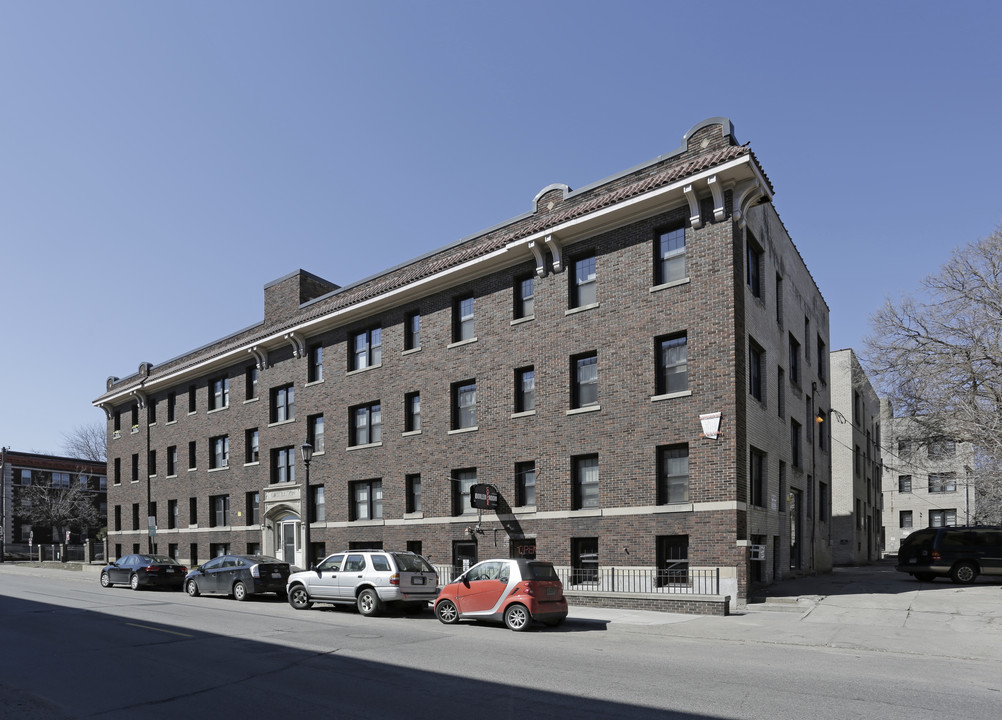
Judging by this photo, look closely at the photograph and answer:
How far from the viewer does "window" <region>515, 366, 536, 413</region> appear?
25719 mm

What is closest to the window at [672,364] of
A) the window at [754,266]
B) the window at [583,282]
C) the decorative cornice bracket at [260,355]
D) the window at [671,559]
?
the window at [583,282]

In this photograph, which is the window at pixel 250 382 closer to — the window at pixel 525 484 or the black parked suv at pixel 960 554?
the window at pixel 525 484

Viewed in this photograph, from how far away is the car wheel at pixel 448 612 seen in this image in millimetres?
17578

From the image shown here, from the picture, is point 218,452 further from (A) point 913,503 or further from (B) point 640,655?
(A) point 913,503

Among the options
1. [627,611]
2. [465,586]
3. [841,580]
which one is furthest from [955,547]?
[465,586]

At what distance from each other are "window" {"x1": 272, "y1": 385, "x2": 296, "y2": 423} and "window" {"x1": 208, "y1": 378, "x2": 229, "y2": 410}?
4.74 metres

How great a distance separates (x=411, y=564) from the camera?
64.9ft

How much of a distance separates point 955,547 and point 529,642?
59.6 ft

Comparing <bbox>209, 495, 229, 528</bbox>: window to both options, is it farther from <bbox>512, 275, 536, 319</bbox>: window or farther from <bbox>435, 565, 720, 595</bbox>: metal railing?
<bbox>435, 565, 720, 595</bbox>: metal railing

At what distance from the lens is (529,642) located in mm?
14531

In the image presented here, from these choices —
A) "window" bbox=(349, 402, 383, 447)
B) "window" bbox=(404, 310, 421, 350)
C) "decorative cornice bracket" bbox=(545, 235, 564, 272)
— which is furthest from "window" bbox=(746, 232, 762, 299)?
"window" bbox=(349, 402, 383, 447)

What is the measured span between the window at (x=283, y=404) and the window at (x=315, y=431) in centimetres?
144

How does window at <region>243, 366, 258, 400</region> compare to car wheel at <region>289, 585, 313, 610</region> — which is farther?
window at <region>243, 366, 258, 400</region>

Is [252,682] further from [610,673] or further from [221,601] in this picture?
[221,601]
